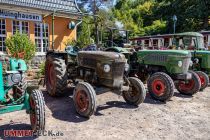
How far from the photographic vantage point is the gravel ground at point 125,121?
4.89 metres

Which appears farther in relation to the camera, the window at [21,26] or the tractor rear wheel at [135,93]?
the window at [21,26]

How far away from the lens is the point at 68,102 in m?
6.93

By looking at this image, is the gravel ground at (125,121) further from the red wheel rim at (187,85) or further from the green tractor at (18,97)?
the red wheel rim at (187,85)

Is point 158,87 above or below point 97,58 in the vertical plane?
below

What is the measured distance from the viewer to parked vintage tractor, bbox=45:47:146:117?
5762 mm

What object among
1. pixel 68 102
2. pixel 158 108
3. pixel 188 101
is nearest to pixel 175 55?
pixel 188 101

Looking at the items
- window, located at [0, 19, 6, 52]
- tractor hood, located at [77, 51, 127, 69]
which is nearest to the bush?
window, located at [0, 19, 6, 52]

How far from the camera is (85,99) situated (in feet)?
18.6

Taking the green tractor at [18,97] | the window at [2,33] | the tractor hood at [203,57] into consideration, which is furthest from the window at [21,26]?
the green tractor at [18,97]

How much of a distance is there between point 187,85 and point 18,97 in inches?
207

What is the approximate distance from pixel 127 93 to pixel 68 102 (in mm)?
1464

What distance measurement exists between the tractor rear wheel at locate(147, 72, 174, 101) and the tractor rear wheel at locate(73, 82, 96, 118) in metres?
2.34

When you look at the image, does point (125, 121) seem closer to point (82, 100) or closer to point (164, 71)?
point (82, 100)

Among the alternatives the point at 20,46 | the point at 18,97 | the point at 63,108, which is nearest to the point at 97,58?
the point at 63,108
